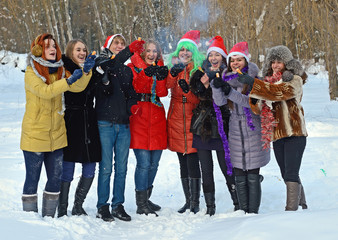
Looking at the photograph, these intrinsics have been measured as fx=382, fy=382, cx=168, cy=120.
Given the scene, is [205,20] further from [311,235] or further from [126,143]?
[311,235]

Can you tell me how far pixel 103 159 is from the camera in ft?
13.1

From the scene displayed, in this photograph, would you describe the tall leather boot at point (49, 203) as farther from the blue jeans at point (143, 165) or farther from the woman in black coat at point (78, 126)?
the blue jeans at point (143, 165)

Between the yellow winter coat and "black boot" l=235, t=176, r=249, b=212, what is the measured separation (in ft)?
5.77

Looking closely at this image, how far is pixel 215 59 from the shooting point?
13.2 feet

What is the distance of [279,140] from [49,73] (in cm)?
225

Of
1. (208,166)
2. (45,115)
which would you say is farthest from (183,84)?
(45,115)

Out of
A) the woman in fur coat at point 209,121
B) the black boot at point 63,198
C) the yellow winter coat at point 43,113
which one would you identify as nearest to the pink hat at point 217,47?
the woman in fur coat at point 209,121

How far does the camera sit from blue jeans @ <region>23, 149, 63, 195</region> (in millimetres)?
3457

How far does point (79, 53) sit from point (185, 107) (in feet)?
4.12

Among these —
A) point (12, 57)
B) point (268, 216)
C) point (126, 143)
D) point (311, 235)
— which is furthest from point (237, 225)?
point (12, 57)

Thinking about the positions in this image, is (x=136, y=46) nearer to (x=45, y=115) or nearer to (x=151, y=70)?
(x=151, y=70)

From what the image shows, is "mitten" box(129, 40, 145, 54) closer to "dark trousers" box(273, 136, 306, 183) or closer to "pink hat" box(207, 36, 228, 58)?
"pink hat" box(207, 36, 228, 58)

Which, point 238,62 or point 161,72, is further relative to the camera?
point 161,72

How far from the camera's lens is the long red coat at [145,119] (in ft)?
13.6
